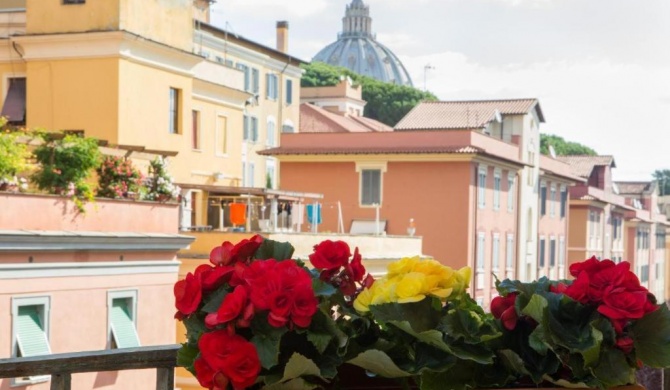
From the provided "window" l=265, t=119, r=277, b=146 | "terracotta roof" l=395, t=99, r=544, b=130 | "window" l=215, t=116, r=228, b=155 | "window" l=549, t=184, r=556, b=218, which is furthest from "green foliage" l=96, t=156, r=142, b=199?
"window" l=549, t=184, r=556, b=218

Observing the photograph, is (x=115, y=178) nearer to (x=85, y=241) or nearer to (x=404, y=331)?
(x=85, y=241)

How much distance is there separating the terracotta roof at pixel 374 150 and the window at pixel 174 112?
41.8 ft

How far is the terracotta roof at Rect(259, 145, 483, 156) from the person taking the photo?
4253 cm

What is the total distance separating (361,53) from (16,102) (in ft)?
501

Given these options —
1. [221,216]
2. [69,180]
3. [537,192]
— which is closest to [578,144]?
[537,192]

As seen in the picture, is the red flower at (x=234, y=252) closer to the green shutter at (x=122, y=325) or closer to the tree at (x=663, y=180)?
the green shutter at (x=122, y=325)

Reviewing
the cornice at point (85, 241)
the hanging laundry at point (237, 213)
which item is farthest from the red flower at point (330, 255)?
the hanging laundry at point (237, 213)

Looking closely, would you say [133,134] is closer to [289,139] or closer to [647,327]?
[289,139]

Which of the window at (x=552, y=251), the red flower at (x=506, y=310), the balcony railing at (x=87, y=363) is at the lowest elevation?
the window at (x=552, y=251)

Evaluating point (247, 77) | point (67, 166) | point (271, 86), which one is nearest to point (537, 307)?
point (67, 166)

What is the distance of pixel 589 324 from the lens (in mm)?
3133

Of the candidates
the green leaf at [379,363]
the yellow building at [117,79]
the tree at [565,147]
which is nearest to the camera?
the green leaf at [379,363]

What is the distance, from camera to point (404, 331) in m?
3.13

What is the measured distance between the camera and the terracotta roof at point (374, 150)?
42.5 metres
